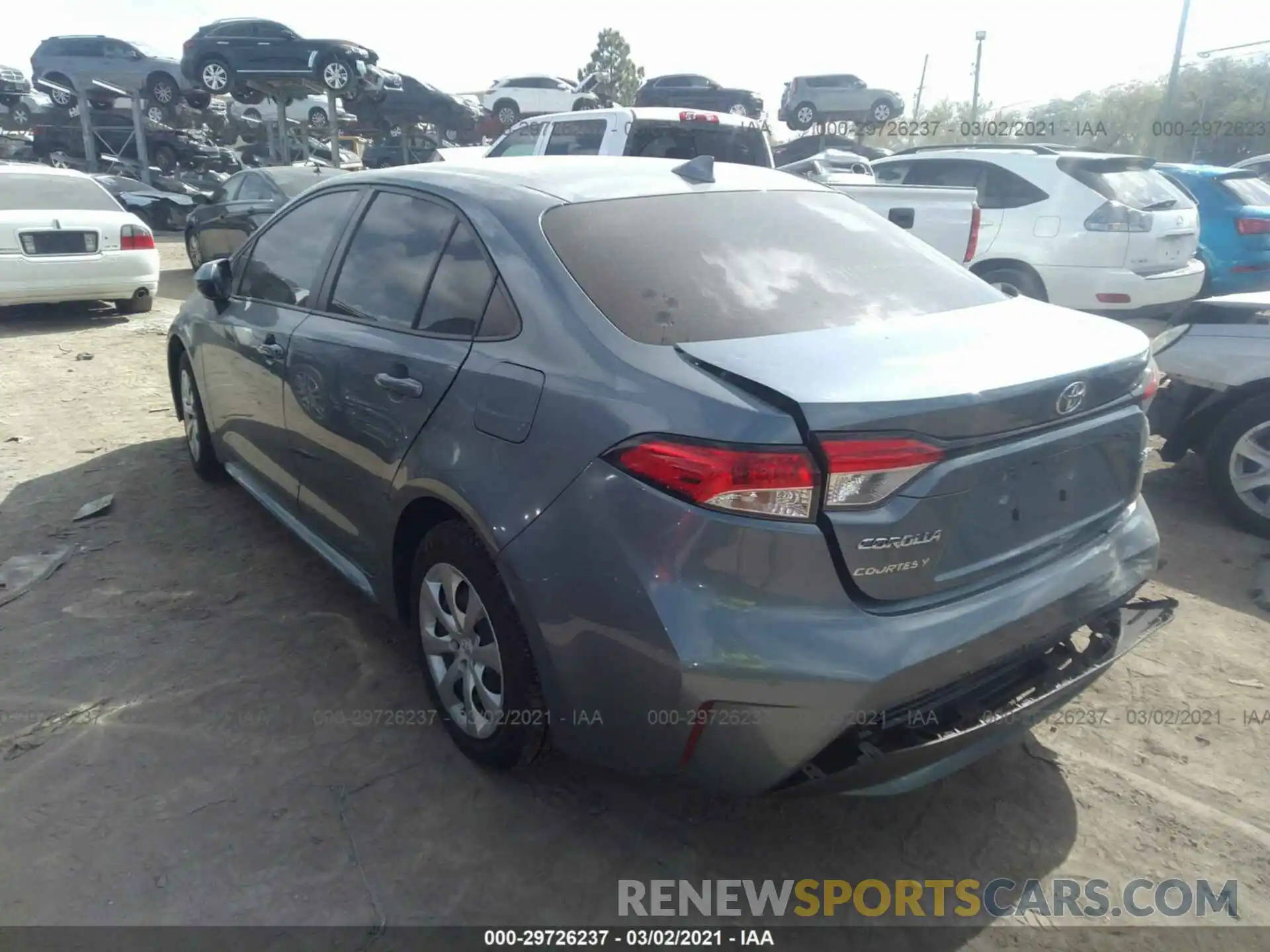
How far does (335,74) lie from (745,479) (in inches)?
682

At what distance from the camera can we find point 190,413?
4891mm

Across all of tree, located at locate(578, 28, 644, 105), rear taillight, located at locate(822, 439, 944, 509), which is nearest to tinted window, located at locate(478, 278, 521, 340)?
rear taillight, located at locate(822, 439, 944, 509)

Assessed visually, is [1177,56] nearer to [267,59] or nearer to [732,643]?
[267,59]

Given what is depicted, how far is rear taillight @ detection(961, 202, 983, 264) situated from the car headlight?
2875 mm

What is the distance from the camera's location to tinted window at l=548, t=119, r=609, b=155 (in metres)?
7.93

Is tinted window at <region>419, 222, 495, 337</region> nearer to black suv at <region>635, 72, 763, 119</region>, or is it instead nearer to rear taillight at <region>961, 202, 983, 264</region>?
rear taillight at <region>961, 202, 983, 264</region>

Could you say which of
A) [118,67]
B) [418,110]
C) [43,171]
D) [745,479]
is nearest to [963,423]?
[745,479]

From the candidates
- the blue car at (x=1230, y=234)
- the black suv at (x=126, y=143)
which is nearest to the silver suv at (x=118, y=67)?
the black suv at (x=126, y=143)

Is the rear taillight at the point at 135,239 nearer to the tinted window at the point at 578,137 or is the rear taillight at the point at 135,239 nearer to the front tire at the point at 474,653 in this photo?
the tinted window at the point at 578,137

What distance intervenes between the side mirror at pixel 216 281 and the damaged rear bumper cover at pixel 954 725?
130 inches

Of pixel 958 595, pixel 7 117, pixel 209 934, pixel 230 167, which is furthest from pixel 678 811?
pixel 7 117

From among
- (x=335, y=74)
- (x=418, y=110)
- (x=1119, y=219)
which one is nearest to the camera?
(x=1119, y=219)

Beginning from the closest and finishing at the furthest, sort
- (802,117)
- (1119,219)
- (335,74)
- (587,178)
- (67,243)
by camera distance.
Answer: (587,178), (1119,219), (67,243), (335,74), (802,117)

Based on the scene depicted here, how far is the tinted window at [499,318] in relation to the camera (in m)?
2.42
